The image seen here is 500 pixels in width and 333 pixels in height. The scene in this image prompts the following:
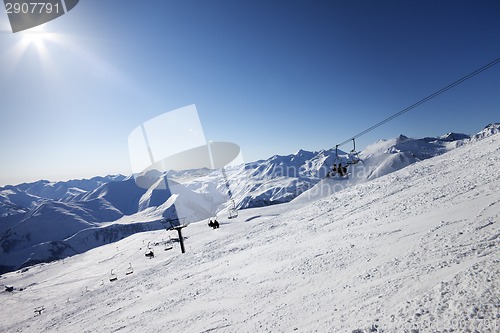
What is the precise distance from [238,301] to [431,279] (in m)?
9.14

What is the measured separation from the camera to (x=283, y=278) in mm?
15547

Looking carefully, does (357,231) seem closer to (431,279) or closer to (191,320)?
(431,279)

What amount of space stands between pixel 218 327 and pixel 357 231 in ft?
39.7

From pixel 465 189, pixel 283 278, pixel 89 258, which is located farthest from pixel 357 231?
pixel 89 258

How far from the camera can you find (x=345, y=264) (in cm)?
1413

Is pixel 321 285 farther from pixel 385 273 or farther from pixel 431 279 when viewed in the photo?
pixel 431 279

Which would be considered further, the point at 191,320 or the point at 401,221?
the point at 401,221

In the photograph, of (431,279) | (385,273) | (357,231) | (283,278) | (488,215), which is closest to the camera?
(431,279)

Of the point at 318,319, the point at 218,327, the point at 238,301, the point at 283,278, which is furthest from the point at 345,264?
the point at 218,327

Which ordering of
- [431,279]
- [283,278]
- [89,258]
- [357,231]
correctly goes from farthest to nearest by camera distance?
[89,258]
[357,231]
[283,278]
[431,279]

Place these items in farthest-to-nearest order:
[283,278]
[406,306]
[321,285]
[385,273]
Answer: [283,278], [321,285], [385,273], [406,306]

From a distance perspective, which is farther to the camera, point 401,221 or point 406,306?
point 401,221

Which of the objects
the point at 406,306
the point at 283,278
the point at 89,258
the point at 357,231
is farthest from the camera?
the point at 89,258

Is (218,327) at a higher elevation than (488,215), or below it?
below
